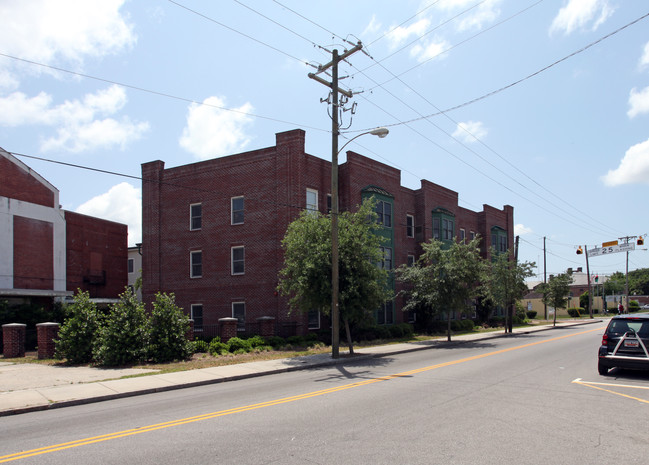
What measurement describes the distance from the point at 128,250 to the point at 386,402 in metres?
40.6

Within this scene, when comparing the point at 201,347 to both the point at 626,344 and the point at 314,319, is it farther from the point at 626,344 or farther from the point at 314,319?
the point at 626,344

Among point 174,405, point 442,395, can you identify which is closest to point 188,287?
point 174,405

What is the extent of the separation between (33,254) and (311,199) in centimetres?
1922

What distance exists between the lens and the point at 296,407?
957cm

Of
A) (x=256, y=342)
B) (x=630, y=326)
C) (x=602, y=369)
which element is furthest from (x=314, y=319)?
(x=630, y=326)

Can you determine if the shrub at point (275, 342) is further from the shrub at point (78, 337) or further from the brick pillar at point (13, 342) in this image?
the brick pillar at point (13, 342)

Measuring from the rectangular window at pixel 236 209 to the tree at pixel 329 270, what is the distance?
8.95 meters

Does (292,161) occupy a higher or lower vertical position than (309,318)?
higher

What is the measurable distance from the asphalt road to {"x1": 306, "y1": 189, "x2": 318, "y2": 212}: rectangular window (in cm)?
1478

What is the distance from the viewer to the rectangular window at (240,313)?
27.7 metres

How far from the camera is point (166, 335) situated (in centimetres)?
1861

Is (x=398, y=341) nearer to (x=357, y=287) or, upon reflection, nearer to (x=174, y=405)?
(x=357, y=287)

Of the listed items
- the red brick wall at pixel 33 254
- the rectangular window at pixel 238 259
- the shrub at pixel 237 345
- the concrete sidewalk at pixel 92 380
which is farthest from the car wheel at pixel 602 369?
the red brick wall at pixel 33 254

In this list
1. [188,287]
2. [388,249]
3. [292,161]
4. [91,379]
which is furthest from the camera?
[388,249]
